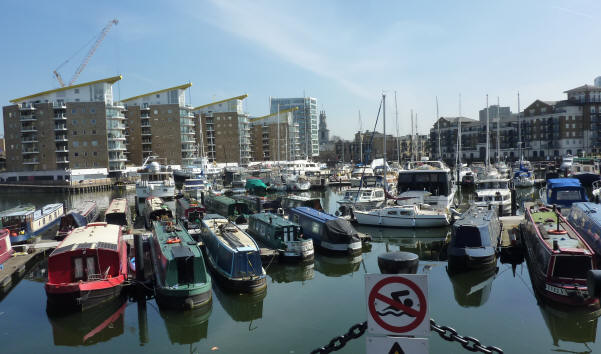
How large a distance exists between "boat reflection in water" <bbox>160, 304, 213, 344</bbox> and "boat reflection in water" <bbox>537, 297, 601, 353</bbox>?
1273 cm

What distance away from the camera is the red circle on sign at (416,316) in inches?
171

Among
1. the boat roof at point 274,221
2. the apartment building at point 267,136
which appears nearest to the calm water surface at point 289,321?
the boat roof at point 274,221

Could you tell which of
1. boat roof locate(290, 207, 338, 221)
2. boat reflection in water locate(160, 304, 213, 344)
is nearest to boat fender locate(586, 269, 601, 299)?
boat reflection in water locate(160, 304, 213, 344)

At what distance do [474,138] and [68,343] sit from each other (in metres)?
146

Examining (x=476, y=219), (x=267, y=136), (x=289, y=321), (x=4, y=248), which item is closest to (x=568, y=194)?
(x=476, y=219)

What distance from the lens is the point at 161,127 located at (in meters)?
112

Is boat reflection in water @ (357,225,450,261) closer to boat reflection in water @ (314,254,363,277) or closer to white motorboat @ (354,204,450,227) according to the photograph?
white motorboat @ (354,204,450,227)

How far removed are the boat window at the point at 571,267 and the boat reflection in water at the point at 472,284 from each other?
138 inches

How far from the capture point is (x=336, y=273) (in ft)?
83.9

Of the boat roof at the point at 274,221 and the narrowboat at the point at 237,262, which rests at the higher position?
the boat roof at the point at 274,221

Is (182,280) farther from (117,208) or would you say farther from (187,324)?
(117,208)

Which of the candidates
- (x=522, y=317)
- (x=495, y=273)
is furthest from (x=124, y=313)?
(x=495, y=273)

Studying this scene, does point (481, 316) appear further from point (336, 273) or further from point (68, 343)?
point (68, 343)

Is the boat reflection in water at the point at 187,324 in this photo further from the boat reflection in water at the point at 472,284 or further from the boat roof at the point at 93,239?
the boat reflection in water at the point at 472,284
